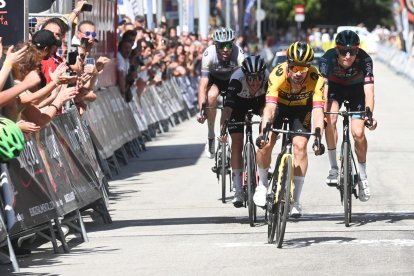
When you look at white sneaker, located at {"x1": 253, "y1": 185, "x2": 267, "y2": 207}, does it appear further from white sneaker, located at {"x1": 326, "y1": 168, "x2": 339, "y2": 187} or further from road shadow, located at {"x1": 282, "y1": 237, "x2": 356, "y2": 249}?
white sneaker, located at {"x1": 326, "y1": 168, "x2": 339, "y2": 187}

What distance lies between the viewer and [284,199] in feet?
38.7

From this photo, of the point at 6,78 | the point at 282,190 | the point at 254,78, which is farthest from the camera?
the point at 254,78

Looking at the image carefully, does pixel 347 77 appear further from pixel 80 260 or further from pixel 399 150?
pixel 399 150

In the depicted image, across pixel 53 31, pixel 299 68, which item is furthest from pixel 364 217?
pixel 53 31

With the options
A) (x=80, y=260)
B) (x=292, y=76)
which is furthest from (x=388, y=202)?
(x=80, y=260)

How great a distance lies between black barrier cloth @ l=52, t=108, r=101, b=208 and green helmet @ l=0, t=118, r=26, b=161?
2.98 meters

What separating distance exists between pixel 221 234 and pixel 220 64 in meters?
3.97

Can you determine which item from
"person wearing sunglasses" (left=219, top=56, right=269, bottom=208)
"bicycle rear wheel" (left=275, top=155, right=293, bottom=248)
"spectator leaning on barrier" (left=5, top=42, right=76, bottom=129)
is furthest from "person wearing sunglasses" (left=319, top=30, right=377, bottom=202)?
"spectator leaning on barrier" (left=5, top=42, right=76, bottom=129)

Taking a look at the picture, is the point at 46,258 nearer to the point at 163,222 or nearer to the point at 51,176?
the point at 51,176

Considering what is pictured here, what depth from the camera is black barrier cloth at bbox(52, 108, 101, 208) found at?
12.9 m

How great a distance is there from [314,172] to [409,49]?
39.4 metres

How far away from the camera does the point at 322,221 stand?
13727 mm

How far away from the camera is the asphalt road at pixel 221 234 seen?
10719mm

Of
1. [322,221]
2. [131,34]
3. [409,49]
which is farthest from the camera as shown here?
[409,49]
